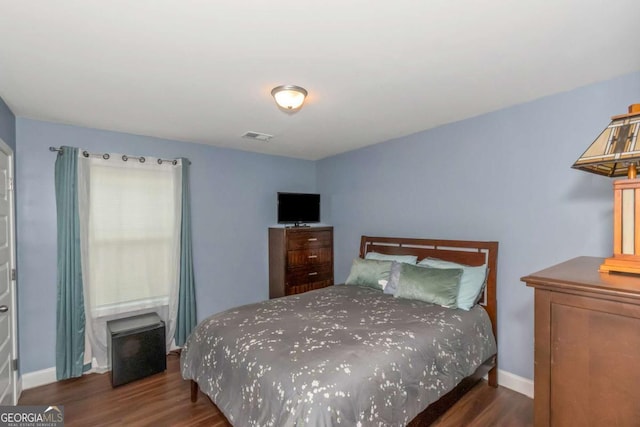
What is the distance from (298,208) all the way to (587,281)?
3464 mm

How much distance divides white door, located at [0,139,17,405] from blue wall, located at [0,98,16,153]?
0.09m

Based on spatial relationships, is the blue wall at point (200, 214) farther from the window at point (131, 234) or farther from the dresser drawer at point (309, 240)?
the dresser drawer at point (309, 240)

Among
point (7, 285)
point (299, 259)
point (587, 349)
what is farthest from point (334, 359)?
point (7, 285)

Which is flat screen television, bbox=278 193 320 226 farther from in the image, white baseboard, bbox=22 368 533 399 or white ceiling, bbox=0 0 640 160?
white baseboard, bbox=22 368 533 399

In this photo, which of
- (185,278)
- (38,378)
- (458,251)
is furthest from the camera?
(185,278)

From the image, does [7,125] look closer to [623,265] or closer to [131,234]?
[131,234]

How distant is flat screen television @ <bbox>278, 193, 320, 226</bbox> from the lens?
4238 mm

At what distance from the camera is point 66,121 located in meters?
2.91

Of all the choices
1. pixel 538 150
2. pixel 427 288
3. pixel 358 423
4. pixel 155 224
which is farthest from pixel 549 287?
pixel 155 224

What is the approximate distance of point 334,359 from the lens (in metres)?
1.76

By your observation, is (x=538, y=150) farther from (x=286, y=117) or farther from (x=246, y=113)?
(x=246, y=113)

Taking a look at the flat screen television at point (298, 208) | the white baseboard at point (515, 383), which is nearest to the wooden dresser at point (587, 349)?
the white baseboard at point (515, 383)

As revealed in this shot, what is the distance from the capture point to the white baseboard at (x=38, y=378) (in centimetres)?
279

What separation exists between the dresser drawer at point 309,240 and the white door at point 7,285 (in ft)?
8.65
